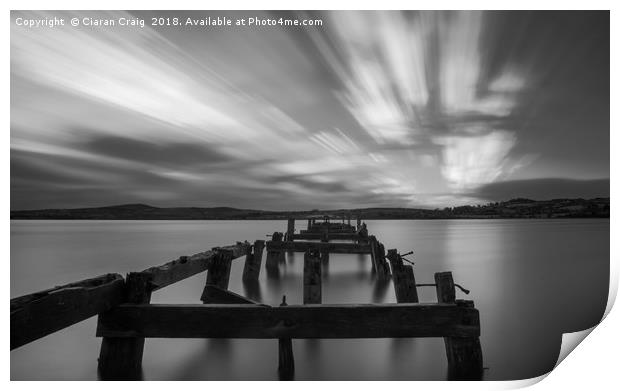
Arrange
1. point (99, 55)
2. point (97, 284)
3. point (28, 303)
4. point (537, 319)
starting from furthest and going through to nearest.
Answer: point (537, 319) → point (99, 55) → point (97, 284) → point (28, 303)

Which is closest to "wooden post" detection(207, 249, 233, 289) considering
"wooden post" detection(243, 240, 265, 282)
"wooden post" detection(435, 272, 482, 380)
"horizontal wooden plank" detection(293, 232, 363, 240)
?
"wooden post" detection(243, 240, 265, 282)

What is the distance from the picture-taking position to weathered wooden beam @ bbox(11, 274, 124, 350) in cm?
240

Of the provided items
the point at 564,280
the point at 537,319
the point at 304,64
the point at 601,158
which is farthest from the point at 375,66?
the point at 564,280

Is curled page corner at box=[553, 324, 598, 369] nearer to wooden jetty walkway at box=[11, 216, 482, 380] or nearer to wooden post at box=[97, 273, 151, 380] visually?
wooden jetty walkway at box=[11, 216, 482, 380]

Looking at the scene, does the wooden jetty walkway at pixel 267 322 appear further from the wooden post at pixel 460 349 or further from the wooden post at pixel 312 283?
the wooden post at pixel 312 283

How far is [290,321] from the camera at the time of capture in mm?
3031

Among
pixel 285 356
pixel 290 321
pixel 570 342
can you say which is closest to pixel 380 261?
pixel 570 342

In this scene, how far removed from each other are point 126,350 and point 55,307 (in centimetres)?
80

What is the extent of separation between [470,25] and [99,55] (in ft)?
16.4

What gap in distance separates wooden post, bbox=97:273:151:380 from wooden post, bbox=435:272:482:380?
257 centimetres

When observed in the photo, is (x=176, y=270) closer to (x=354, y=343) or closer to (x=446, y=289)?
(x=354, y=343)

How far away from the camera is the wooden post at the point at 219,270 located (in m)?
5.38
